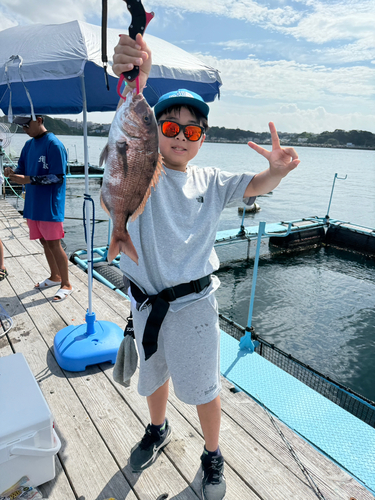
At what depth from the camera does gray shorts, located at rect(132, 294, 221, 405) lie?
1.66 m

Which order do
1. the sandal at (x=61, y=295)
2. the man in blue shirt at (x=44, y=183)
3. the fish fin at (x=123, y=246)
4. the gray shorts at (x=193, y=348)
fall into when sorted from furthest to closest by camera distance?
the sandal at (x=61, y=295), the man in blue shirt at (x=44, y=183), the gray shorts at (x=193, y=348), the fish fin at (x=123, y=246)

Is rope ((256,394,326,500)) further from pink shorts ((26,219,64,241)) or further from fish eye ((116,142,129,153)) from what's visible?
pink shorts ((26,219,64,241))

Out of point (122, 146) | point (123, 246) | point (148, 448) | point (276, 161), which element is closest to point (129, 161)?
point (122, 146)

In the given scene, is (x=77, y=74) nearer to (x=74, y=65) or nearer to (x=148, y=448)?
(x=74, y=65)

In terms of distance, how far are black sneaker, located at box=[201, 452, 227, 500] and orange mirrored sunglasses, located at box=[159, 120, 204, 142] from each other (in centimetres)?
175

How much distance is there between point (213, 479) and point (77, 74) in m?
2.50

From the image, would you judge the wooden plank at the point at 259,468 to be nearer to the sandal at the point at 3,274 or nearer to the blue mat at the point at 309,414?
the blue mat at the point at 309,414

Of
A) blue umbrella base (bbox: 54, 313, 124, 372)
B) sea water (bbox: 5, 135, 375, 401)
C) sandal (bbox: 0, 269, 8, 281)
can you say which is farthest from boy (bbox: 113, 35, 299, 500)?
sea water (bbox: 5, 135, 375, 401)

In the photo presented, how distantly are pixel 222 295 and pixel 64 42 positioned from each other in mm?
9407

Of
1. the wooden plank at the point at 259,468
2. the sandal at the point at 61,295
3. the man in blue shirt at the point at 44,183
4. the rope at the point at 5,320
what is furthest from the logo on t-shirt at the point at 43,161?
the wooden plank at the point at 259,468

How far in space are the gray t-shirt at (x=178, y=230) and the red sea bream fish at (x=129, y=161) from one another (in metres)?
0.30

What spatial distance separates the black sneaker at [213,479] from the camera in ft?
5.79

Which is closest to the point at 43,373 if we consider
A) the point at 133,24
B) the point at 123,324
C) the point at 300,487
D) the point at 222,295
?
the point at 123,324

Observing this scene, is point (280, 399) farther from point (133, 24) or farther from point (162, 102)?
point (133, 24)
